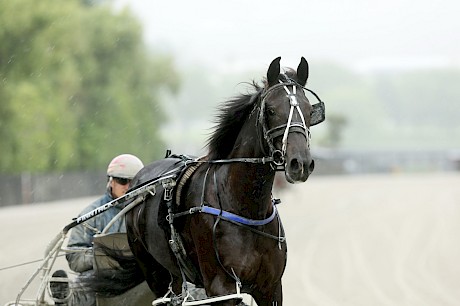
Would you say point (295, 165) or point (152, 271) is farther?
point (152, 271)

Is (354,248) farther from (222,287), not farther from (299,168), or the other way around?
(299,168)

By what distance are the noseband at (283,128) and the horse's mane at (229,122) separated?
23 cm

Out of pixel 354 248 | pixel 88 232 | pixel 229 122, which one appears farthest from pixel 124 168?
pixel 354 248

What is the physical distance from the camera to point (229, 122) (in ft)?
15.1

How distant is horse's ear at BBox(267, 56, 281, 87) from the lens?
14.1ft

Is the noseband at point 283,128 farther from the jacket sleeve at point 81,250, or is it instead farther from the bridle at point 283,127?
the jacket sleeve at point 81,250

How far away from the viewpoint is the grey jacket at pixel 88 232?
18.5 ft

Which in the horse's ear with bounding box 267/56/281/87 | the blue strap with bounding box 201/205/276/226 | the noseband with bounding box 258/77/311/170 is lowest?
the blue strap with bounding box 201/205/276/226

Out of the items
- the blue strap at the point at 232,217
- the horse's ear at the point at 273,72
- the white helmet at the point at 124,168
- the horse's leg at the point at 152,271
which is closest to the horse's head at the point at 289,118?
the horse's ear at the point at 273,72

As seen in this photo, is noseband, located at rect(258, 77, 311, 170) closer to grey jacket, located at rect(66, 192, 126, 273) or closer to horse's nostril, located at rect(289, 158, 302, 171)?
horse's nostril, located at rect(289, 158, 302, 171)

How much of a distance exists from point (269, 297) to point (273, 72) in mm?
1099

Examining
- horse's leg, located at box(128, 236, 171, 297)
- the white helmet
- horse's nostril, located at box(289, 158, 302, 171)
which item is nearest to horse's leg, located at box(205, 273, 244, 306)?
horse's nostril, located at box(289, 158, 302, 171)

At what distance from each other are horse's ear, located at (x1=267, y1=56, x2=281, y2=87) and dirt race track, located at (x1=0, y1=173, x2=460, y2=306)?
4065 mm

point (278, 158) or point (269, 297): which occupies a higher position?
point (278, 158)
